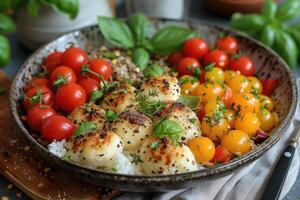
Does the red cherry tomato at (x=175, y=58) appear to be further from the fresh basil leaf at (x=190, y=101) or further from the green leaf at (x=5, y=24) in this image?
the green leaf at (x=5, y=24)

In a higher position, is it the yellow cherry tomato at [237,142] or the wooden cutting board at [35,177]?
the yellow cherry tomato at [237,142]

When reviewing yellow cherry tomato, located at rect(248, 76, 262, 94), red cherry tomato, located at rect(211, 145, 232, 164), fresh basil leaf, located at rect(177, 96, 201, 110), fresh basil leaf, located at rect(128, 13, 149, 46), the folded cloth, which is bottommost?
the folded cloth

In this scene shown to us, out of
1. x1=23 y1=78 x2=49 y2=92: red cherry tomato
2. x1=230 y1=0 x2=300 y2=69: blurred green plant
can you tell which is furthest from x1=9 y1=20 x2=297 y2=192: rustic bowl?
x1=230 y1=0 x2=300 y2=69: blurred green plant

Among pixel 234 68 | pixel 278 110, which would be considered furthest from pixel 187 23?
pixel 278 110

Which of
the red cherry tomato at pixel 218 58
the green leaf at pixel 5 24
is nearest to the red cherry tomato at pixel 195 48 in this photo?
the red cherry tomato at pixel 218 58

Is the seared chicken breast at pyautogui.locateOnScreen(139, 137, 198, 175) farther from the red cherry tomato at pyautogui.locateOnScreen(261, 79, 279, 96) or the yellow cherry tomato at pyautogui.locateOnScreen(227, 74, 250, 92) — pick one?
the red cherry tomato at pyautogui.locateOnScreen(261, 79, 279, 96)

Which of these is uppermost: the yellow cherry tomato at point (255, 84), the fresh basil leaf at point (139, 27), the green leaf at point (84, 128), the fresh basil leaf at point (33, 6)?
the fresh basil leaf at point (33, 6)
